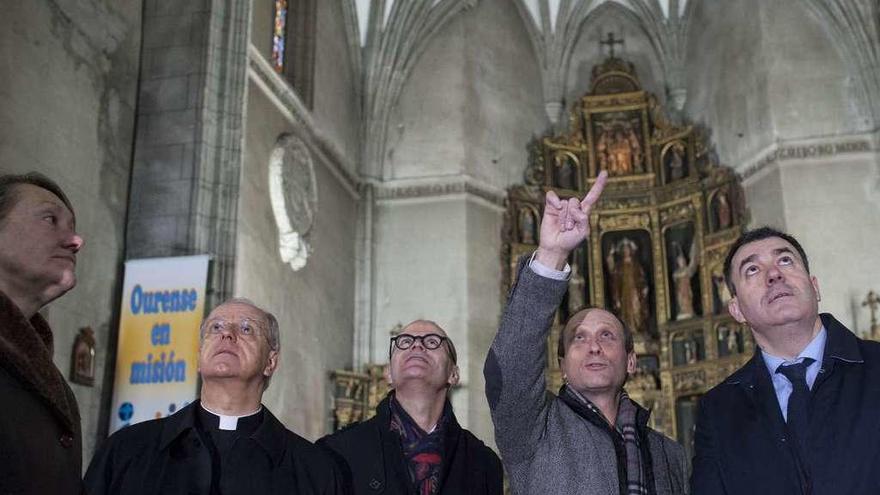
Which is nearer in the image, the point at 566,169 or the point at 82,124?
the point at 82,124

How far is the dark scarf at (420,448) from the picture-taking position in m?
3.46

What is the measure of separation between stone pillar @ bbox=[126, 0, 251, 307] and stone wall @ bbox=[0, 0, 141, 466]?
184mm

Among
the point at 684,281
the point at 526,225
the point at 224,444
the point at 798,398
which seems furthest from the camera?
the point at 526,225

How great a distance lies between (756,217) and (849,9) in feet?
12.0

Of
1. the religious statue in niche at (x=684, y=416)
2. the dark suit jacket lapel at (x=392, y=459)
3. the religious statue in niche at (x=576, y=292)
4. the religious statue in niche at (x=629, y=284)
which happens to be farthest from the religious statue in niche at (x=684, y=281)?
the dark suit jacket lapel at (x=392, y=459)

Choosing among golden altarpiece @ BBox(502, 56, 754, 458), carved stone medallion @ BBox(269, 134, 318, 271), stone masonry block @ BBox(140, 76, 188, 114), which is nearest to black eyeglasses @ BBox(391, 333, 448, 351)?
stone masonry block @ BBox(140, 76, 188, 114)

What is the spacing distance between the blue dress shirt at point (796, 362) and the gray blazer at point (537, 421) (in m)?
0.55

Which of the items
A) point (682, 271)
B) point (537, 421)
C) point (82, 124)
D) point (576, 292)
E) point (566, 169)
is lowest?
point (537, 421)

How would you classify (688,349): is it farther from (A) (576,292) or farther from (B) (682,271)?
(A) (576,292)

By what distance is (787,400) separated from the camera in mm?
2535

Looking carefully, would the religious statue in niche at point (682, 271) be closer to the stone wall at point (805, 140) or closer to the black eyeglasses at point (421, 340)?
the stone wall at point (805, 140)

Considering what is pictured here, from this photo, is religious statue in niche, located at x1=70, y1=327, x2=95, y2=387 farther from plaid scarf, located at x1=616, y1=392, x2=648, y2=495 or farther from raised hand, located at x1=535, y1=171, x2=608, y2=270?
raised hand, located at x1=535, y1=171, x2=608, y2=270

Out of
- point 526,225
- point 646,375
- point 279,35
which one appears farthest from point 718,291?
point 279,35

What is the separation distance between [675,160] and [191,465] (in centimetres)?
1422
